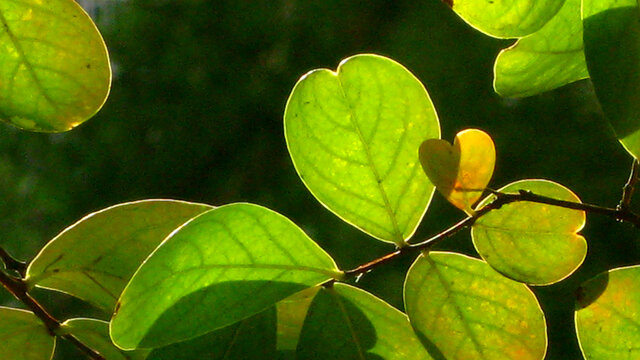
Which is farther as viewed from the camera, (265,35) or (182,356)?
(265,35)

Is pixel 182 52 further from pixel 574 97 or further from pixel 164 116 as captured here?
pixel 574 97

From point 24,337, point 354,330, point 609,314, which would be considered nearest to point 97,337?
point 24,337

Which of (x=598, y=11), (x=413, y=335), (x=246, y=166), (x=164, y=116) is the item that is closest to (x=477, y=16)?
(x=598, y=11)

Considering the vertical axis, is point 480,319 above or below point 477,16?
below

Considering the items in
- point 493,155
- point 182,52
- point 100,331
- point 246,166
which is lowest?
point 246,166

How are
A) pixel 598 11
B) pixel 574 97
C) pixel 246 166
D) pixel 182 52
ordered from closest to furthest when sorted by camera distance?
pixel 598 11, pixel 574 97, pixel 246 166, pixel 182 52

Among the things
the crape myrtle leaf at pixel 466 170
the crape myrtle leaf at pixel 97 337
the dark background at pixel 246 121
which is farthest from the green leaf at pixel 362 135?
the dark background at pixel 246 121

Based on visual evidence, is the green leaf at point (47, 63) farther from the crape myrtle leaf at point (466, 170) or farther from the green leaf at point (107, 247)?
the crape myrtle leaf at point (466, 170)
